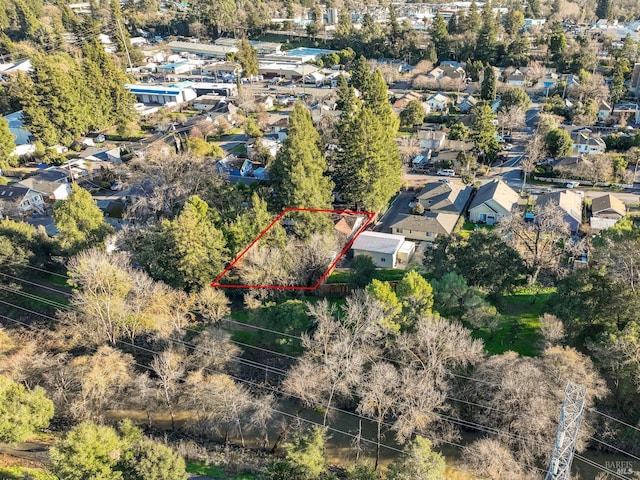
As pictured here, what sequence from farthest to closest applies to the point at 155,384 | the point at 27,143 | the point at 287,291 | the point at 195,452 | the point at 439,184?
the point at 27,143, the point at 439,184, the point at 287,291, the point at 155,384, the point at 195,452

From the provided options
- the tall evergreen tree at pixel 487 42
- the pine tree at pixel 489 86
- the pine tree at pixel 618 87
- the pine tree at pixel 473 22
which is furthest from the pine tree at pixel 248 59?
the pine tree at pixel 618 87

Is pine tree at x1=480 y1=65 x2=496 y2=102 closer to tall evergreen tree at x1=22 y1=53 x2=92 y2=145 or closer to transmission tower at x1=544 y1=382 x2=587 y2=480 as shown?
tall evergreen tree at x1=22 y1=53 x2=92 y2=145

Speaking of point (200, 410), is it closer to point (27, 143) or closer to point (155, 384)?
point (155, 384)

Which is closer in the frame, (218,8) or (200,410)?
(200,410)

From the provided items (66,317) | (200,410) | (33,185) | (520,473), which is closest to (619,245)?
(520,473)

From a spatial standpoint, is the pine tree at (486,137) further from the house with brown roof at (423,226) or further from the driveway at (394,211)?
the house with brown roof at (423,226)
